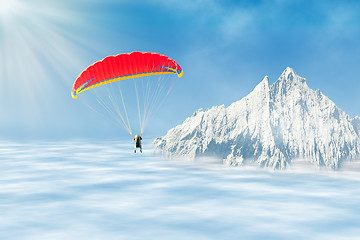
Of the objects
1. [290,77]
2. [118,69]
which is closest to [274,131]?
[290,77]

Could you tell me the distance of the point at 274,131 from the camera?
9831cm

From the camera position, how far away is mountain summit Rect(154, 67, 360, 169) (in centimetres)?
9394

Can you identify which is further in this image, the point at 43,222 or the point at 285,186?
the point at 285,186

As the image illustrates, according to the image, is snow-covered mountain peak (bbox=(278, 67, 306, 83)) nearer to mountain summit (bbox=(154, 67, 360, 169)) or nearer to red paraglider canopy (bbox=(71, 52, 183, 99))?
mountain summit (bbox=(154, 67, 360, 169))

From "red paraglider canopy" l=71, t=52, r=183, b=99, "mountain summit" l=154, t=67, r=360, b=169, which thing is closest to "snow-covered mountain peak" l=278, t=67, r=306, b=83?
"mountain summit" l=154, t=67, r=360, b=169

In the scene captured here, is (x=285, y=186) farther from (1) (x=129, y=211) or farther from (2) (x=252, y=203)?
(1) (x=129, y=211)

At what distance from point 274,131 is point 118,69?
224 feet

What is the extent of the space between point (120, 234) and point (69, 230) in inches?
296

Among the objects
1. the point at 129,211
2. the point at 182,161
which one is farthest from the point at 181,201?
the point at 182,161

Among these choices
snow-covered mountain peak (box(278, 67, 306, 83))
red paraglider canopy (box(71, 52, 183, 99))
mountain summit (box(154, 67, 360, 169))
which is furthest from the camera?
snow-covered mountain peak (box(278, 67, 306, 83))

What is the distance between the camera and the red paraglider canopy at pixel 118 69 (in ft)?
135

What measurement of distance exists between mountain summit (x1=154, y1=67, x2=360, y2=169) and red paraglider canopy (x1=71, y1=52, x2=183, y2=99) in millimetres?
60370

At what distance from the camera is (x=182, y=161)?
103125 millimetres

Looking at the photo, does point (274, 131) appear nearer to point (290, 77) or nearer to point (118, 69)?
point (290, 77)
